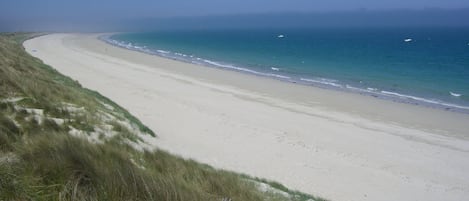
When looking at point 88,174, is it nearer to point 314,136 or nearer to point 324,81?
point 314,136

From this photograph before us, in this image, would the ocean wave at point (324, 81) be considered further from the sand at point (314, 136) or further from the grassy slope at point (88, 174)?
the grassy slope at point (88, 174)

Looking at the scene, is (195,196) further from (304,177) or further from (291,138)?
(291,138)

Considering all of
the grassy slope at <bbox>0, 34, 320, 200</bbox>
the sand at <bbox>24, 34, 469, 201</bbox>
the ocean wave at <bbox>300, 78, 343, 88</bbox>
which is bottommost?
the ocean wave at <bbox>300, 78, 343, 88</bbox>

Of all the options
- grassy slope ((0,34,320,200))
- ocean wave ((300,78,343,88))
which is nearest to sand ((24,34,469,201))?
grassy slope ((0,34,320,200))

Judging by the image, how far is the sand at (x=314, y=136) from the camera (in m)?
9.94

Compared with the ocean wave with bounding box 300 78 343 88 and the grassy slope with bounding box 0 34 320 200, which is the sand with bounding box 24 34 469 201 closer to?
the grassy slope with bounding box 0 34 320 200

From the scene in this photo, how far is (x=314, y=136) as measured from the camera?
14188mm

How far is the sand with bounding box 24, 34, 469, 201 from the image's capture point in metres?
9.94

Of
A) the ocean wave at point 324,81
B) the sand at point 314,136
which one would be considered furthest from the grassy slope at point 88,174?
the ocean wave at point 324,81

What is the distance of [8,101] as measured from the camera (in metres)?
8.47

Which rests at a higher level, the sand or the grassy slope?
the grassy slope

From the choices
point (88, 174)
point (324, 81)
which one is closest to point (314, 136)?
point (88, 174)

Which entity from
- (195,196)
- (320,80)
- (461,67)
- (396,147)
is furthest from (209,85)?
(461,67)

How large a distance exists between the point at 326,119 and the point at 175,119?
6.77 m
